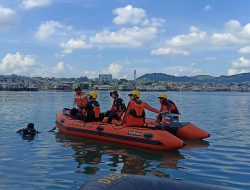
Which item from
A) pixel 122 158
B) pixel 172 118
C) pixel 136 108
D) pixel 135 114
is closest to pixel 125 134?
pixel 135 114

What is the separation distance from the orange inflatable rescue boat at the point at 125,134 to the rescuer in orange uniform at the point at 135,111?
283mm

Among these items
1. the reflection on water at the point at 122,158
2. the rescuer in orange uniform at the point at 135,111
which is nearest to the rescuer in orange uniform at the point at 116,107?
the reflection on water at the point at 122,158

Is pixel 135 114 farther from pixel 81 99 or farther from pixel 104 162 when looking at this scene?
pixel 81 99

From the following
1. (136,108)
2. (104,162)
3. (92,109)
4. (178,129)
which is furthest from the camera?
(92,109)

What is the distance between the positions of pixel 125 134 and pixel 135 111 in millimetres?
809

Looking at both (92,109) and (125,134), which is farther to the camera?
(92,109)

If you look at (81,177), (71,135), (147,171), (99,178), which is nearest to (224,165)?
(147,171)

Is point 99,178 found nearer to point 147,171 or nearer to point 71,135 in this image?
point 147,171

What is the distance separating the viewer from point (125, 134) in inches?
492

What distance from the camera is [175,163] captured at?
33.8 feet

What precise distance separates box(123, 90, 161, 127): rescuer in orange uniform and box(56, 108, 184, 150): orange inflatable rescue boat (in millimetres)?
283

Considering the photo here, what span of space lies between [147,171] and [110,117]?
207 inches

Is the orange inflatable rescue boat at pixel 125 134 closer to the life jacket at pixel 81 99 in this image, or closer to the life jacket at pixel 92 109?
the life jacket at pixel 92 109

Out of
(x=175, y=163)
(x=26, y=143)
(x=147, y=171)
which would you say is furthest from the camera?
(x=26, y=143)
